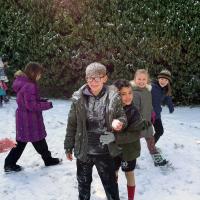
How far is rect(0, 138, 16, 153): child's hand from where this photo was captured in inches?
302

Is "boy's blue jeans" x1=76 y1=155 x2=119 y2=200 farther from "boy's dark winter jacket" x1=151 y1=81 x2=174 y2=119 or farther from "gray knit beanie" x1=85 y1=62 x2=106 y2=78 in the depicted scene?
"boy's dark winter jacket" x1=151 y1=81 x2=174 y2=119

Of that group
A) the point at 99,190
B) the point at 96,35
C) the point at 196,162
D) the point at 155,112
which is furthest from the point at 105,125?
the point at 96,35

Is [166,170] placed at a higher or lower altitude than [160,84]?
lower

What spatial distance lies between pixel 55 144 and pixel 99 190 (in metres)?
1.89

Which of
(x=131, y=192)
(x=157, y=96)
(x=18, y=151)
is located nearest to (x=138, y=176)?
(x=131, y=192)

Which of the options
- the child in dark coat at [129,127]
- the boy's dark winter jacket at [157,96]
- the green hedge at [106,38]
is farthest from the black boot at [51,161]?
the green hedge at [106,38]

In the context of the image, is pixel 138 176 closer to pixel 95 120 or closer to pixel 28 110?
pixel 28 110

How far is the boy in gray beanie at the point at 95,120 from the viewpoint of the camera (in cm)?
486

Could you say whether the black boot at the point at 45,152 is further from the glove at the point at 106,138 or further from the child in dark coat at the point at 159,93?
the glove at the point at 106,138

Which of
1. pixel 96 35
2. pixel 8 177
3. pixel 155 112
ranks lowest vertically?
pixel 8 177

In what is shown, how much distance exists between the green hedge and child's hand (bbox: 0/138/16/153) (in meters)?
2.98

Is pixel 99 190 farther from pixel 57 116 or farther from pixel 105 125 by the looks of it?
A: pixel 57 116

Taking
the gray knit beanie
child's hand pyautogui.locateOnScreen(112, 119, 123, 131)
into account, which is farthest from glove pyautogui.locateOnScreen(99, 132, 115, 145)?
the gray knit beanie

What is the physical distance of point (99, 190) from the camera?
6.11m
